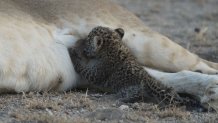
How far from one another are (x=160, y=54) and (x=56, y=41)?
3.01 feet

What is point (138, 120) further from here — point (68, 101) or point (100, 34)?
point (100, 34)

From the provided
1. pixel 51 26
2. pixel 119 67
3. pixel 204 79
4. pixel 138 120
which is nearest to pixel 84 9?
pixel 51 26

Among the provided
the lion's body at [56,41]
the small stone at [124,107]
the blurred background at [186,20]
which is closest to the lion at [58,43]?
the lion's body at [56,41]

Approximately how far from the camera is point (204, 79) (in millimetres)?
5023

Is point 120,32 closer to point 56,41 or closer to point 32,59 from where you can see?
point 56,41

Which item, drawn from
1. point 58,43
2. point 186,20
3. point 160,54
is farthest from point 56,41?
point 186,20

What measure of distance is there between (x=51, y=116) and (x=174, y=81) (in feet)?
4.60

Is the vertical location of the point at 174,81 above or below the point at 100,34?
below

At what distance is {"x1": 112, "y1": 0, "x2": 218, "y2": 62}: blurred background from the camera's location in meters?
7.53

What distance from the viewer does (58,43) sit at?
17.5 ft

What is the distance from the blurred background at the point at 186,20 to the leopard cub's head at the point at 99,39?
5.81ft

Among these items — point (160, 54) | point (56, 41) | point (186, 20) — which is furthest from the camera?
point (186, 20)

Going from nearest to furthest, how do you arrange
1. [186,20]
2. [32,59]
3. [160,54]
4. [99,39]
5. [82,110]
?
[82,110] → [32,59] → [99,39] → [160,54] → [186,20]

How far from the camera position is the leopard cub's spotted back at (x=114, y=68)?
4.73 metres
